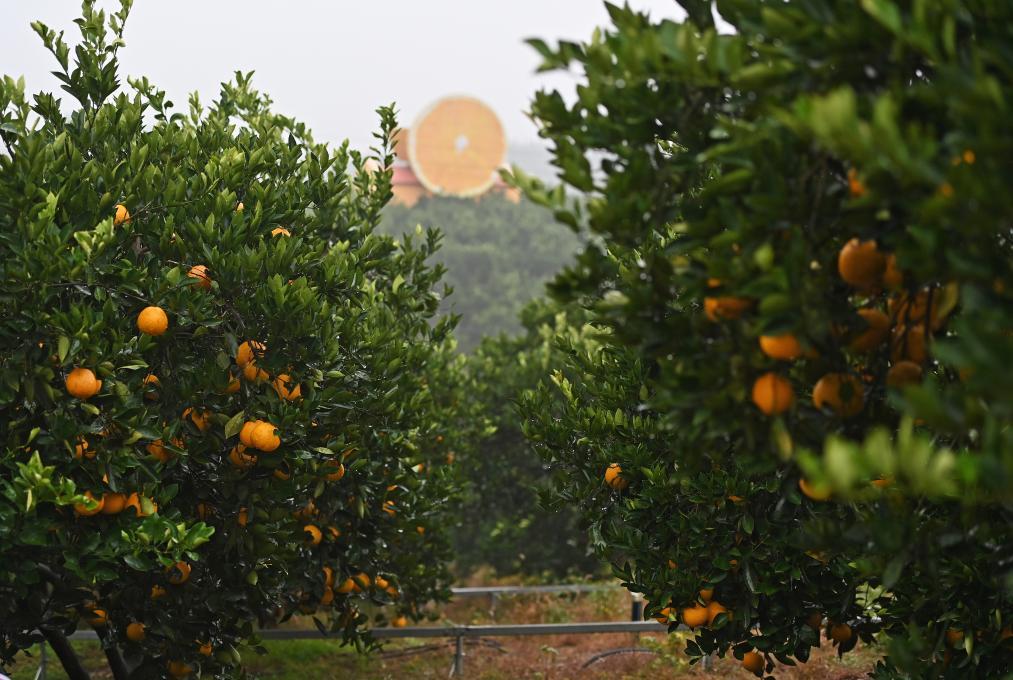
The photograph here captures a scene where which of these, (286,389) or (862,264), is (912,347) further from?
(286,389)

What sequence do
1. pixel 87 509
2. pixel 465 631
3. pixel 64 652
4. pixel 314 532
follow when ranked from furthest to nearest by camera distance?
pixel 465 631 < pixel 314 532 < pixel 64 652 < pixel 87 509

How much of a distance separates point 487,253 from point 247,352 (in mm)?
34401

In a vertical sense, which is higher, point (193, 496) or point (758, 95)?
point (758, 95)

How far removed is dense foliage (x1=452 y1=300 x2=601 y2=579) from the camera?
15531mm

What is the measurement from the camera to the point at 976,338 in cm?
213

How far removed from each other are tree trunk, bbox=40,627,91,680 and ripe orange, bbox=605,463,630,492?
12.1 feet

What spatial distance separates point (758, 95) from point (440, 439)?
27.3 ft

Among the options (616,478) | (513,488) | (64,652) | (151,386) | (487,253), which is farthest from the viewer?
(487,253)

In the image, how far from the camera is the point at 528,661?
11.1 meters

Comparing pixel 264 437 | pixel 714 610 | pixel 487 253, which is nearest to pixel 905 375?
pixel 714 610

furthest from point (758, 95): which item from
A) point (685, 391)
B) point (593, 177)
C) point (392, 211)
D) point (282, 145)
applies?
point (392, 211)

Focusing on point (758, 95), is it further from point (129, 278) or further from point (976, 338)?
point (129, 278)

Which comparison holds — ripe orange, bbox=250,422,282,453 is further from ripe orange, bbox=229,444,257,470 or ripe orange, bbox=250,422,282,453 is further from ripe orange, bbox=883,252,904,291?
ripe orange, bbox=883,252,904,291

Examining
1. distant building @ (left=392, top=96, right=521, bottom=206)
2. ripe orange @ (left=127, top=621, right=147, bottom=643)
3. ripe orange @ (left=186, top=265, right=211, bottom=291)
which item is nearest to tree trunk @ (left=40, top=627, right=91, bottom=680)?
ripe orange @ (left=127, top=621, right=147, bottom=643)
